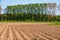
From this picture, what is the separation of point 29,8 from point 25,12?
2056 mm

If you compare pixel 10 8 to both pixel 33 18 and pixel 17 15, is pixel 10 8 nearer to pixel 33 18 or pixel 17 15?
pixel 17 15

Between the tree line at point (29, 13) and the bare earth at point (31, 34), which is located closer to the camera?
the bare earth at point (31, 34)

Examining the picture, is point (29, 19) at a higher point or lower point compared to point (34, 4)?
lower

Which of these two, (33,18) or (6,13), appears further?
(6,13)

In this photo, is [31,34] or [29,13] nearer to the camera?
[31,34]

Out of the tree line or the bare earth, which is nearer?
the bare earth

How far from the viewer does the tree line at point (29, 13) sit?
6528cm

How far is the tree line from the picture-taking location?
65275mm

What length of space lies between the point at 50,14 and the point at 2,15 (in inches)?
621

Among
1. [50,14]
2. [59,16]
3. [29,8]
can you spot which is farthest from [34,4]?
[59,16]

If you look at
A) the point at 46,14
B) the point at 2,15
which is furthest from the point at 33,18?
the point at 2,15

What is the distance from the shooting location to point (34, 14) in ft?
230

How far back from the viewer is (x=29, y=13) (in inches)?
2803

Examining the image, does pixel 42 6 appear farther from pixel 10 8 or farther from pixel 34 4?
pixel 10 8
